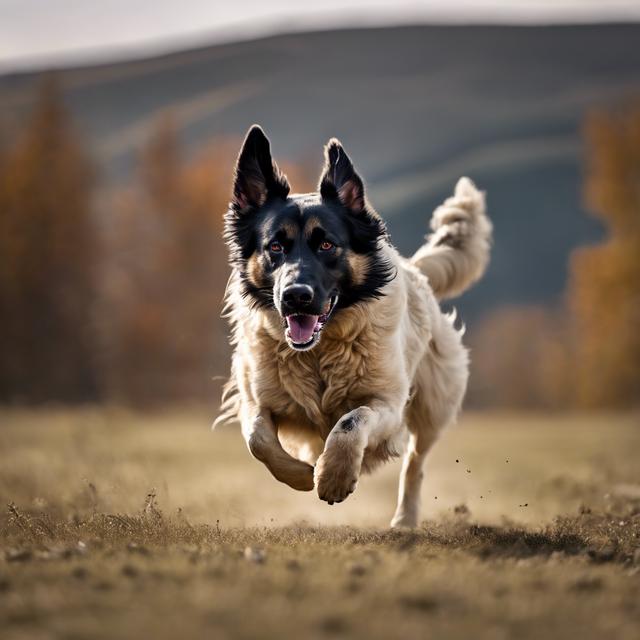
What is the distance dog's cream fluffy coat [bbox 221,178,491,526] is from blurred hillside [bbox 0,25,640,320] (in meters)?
48.6

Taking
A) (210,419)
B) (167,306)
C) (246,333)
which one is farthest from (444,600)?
(167,306)

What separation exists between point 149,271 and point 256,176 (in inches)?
1124

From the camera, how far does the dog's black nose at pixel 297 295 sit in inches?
249

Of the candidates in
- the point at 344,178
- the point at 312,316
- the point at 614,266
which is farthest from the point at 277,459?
the point at 614,266

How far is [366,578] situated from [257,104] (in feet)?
186

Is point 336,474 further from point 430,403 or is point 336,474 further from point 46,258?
point 46,258

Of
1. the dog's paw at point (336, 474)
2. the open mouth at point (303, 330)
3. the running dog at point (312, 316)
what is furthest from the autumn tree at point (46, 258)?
the dog's paw at point (336, 474)

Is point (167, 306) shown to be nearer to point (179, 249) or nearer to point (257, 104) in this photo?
point (179, 249)

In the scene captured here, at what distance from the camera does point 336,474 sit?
586 centimetres

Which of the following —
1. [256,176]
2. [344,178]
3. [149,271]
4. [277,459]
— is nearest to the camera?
[277,459]

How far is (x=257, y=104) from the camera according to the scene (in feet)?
193

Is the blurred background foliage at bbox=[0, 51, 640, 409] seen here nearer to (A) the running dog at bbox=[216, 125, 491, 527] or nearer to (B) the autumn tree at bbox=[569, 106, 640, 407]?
(B) the autumn tree at bbox=[569, 106, 640, 407]

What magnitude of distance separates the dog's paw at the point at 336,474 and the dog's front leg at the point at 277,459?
460 mm

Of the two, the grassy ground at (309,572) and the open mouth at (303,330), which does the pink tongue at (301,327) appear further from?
the grassy ground at (309,572)
